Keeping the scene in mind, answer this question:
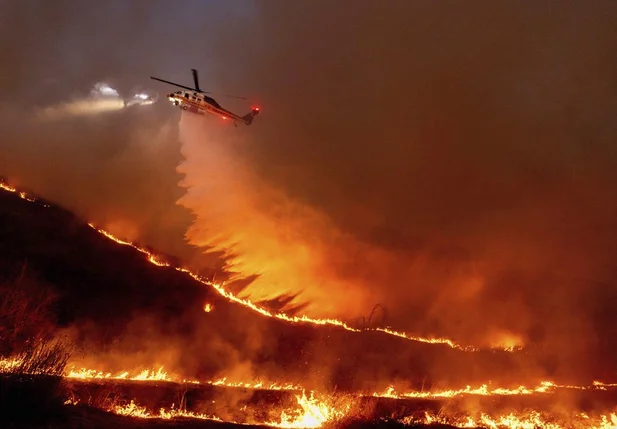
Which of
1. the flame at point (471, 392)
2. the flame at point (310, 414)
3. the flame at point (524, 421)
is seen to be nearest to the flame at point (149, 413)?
the flame at point (310, 414)

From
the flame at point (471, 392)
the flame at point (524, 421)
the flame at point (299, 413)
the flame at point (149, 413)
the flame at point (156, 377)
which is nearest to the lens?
the flame at point (149, 413)

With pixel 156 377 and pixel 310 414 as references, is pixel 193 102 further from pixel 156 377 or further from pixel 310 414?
pixel 310 414

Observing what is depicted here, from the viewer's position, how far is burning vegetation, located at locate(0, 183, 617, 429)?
1709cm

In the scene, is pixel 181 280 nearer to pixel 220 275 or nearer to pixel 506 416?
pixel 220 275

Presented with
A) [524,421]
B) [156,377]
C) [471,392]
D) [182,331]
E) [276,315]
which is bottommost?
[156,377]

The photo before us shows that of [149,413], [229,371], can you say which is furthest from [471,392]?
[149,413]

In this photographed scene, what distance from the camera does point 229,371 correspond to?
85.3 feet

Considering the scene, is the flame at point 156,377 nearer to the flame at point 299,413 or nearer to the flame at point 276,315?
the flame at point 299,413

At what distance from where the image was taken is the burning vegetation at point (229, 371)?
56.1ft

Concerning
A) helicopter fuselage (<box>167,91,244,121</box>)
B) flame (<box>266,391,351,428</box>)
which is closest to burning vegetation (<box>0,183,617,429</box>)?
flame (<box>266,391,351,428</box>)

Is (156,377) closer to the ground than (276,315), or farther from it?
closer to the ground

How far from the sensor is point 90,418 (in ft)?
40.8

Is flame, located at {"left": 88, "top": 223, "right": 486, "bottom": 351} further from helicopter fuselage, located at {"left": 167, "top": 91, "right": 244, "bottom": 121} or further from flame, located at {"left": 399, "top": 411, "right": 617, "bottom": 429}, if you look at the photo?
helicopter fuselage, located at {"left": 167, "top": 91, "right": 244, "bottom": 121}

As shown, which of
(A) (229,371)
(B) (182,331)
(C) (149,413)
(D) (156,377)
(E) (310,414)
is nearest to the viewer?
(C) (149,413)
